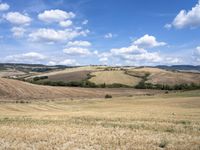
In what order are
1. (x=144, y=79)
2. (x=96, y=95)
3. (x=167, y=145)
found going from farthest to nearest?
(x=144, y=79), (x=96, y=95), (x=167, y=145)

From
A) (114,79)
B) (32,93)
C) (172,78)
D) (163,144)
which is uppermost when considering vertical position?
(172,78)

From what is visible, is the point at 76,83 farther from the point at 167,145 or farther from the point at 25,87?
the point at 167,145

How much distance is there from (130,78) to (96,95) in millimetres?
50349

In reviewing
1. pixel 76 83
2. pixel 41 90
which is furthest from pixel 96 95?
pixel 76 83

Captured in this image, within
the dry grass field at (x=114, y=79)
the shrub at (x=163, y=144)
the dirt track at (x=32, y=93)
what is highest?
the dry grass field at (x=114, y=79)

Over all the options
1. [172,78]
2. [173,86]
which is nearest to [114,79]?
[172,78]

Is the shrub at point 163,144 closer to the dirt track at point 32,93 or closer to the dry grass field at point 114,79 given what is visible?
the dirt track at point 32,93

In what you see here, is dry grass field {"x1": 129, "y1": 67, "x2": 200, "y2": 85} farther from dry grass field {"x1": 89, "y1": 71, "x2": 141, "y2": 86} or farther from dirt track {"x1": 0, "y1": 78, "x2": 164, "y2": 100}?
dirt track {"x1": 0, "y1": 78, "x2": 164, "y2": 100}

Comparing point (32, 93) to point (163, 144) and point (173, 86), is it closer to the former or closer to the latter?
point (173, 86)

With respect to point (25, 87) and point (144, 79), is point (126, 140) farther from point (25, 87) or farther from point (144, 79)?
point (144, 79)

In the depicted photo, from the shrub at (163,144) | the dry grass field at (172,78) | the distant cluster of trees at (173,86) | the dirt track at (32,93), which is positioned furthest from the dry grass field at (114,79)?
the shrub at (163,144)

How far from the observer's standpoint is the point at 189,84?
12862cm

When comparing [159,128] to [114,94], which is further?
[114,94]

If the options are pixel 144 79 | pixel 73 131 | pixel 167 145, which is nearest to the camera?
pixel 167 145
